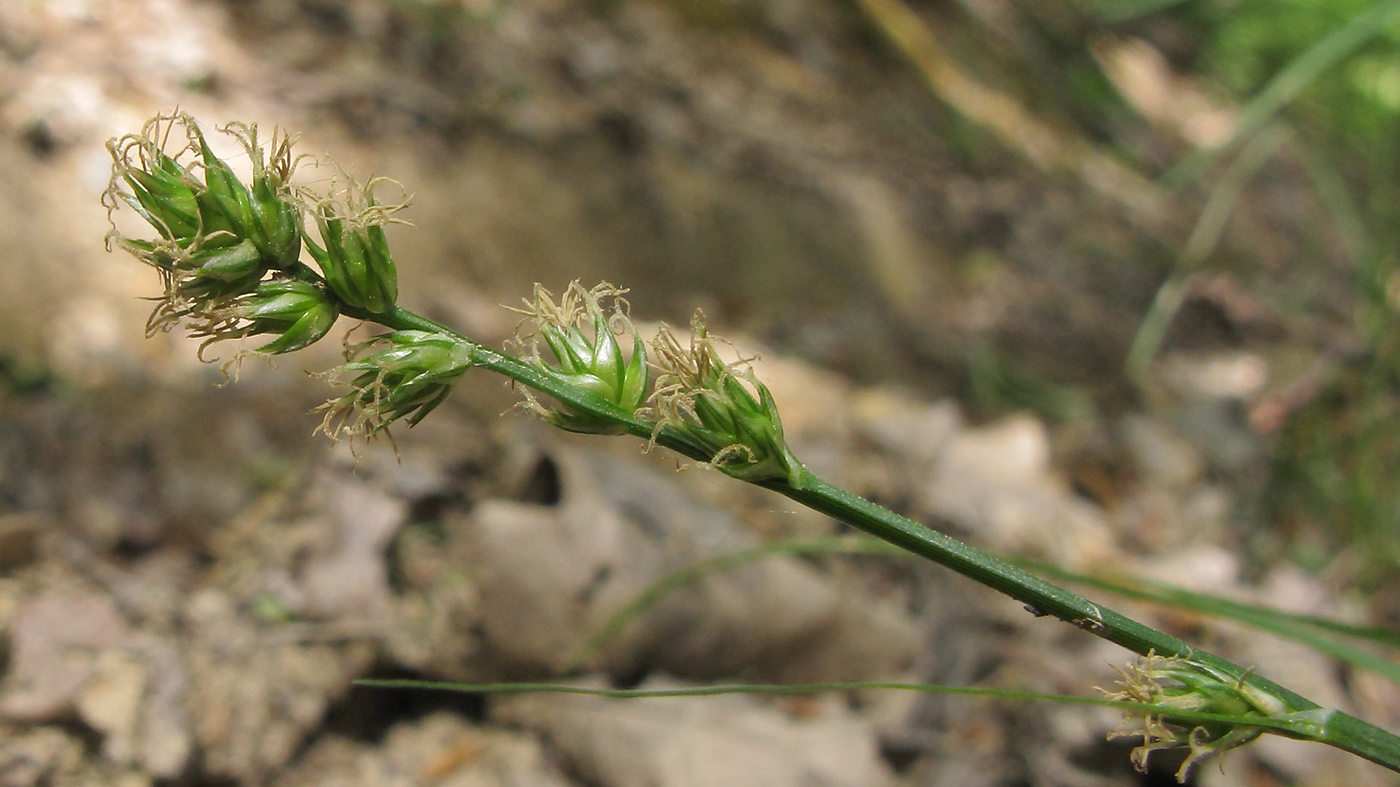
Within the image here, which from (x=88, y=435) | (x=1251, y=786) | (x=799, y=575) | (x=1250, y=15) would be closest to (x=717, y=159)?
(x=799, y=575)

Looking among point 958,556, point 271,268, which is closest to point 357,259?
point 271,268

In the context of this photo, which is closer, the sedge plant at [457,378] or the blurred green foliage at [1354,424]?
the sedge plant at [457,378]

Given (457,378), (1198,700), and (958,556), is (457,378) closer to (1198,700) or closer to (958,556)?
(958,556)

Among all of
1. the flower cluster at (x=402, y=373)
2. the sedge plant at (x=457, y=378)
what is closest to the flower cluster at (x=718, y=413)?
the sedge plant at (x=457, y=378)

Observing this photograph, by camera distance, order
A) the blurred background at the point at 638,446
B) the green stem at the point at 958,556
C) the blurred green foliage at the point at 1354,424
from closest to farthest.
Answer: the green stem at the point at 958,556
the blurred background at the point at 638,446
the blurred green foliage at the point at 1354,424

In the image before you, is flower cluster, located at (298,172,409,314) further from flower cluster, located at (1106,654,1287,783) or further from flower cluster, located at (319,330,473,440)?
flower cluster, located at (1106,654,1287,783)

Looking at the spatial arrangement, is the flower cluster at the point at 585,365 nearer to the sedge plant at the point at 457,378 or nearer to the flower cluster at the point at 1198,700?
the sedge plant at the point at 457,378

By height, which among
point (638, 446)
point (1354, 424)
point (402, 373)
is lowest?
point (402, 373)

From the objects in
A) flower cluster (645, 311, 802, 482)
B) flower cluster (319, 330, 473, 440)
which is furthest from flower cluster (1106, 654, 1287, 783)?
flower cluster (319, 330, 473, 440)
